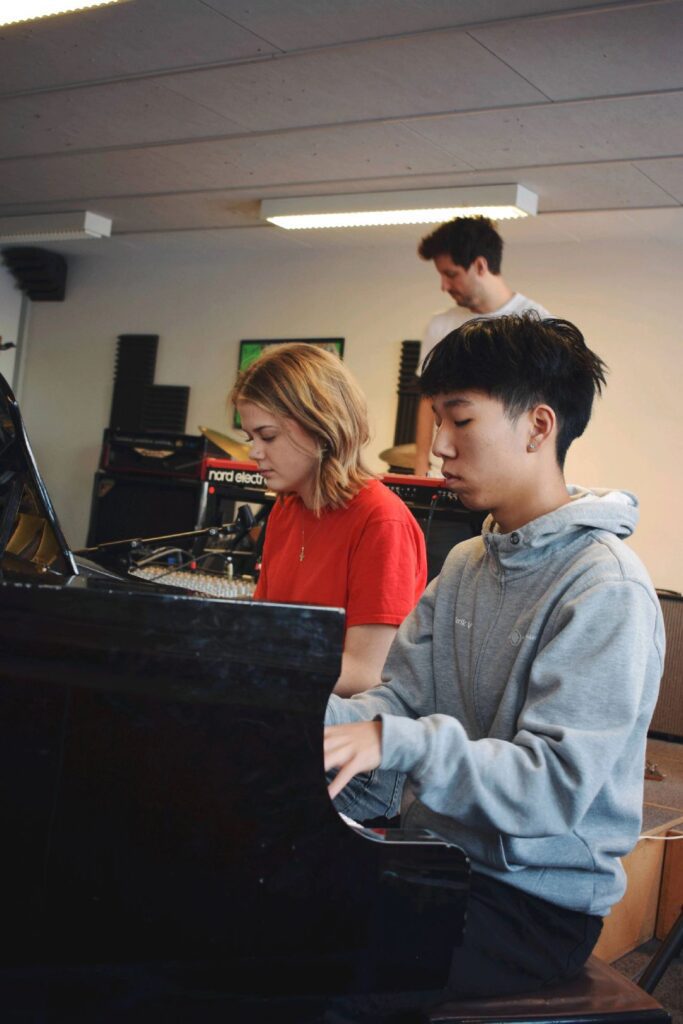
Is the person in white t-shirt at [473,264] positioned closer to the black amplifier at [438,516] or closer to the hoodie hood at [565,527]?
the black amplifier at [438,516]

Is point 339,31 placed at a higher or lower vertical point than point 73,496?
higher

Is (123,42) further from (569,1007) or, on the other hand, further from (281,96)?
(569,1007)

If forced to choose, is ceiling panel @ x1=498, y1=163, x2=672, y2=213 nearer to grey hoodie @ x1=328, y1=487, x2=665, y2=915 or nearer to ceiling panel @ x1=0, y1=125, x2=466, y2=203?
ceiling panel @ x1=0, y1=125, x2=466, y2=203

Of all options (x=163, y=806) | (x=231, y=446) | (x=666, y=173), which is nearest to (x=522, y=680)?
(x=163, y=806)

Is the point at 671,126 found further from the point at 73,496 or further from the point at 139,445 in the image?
the point at 73,496

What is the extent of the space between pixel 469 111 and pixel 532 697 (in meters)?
4.06

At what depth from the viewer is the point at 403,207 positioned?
20.3 ft

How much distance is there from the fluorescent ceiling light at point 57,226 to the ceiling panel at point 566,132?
3.22 meters

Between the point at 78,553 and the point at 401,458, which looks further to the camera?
the point at 401,458

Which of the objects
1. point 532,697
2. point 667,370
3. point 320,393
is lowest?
point 532,697

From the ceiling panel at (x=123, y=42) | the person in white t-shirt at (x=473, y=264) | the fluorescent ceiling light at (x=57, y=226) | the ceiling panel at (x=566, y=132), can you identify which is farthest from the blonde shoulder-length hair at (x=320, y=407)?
the fluorescent ceiling light at (x=57, y=226)

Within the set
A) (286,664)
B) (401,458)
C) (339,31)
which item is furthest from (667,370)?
(286,664)

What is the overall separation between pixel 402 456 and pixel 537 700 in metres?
5.09

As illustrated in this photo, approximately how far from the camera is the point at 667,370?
6.23 meters
